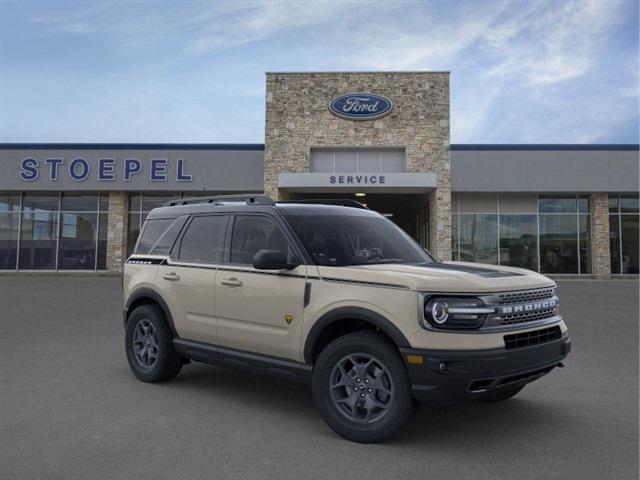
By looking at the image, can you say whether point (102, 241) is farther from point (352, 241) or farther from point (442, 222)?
point (352, 241)

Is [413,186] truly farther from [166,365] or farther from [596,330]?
[166,365]

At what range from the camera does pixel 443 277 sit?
13.2 feet

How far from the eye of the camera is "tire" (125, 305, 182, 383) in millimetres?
5910

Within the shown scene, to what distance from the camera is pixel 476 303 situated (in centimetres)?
396

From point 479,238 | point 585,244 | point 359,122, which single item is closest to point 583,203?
point 585,244

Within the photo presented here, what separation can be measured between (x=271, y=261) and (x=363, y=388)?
1.28 m

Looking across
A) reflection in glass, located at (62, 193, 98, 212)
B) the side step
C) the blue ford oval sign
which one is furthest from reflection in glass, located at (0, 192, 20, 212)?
the side step

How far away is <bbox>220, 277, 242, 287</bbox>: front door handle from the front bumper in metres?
1.83

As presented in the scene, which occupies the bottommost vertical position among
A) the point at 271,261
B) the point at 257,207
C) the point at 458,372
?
the point at 458,372

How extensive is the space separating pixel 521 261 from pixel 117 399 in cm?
2317

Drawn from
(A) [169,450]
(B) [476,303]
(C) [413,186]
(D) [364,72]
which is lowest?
(A) [169,450]

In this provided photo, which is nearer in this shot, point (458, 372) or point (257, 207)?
point (458, 372)

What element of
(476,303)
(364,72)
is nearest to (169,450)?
(476,303)

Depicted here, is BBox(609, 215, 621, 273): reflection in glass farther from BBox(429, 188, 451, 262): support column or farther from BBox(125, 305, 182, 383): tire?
BBox(125, 305, 182, 383): tire
